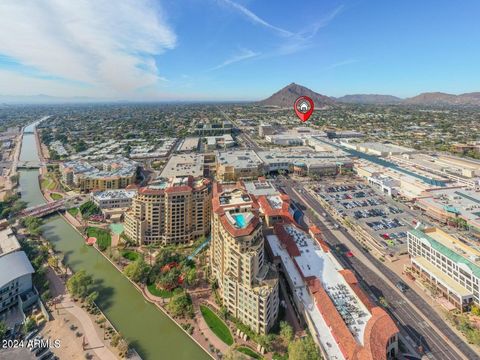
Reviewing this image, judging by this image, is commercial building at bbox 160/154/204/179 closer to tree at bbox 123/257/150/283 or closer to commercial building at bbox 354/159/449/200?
tree at bbox 123/257/150/283

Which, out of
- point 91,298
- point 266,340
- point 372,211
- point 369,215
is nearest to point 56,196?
point 91,298

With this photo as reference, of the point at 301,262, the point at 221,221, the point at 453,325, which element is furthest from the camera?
the point at 301,262

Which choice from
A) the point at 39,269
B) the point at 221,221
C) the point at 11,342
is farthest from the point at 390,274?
the point at 39,269

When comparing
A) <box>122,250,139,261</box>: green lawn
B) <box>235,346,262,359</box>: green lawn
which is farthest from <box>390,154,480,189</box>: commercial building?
<box>122,250,139,261</box>: green lawn

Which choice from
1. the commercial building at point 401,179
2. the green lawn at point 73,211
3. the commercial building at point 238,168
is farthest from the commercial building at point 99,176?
the commercial building at point 401,179

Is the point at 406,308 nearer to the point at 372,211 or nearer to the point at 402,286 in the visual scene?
the point at 402,286

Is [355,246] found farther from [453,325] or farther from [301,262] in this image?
[453,325]
